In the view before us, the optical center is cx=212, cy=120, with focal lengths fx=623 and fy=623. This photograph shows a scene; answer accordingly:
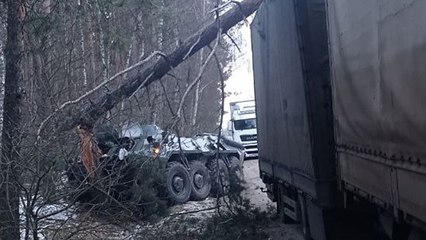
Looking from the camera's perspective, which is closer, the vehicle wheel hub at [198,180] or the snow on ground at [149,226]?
the snow on ground at [149,226]

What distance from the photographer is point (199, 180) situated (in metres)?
15.7

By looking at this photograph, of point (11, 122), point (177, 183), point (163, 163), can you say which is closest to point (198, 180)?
point (177, 183)

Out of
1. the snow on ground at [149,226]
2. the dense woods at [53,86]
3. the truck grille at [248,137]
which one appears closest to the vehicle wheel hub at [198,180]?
the dense woods at [53,86]

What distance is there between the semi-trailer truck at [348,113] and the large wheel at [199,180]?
16.6ft

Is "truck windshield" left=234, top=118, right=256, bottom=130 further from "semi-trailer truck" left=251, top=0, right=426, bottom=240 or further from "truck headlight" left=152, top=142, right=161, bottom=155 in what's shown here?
"semi-trailer truck" left=251, top=0, right=426, bottom=240

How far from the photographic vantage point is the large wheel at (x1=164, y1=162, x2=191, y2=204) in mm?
13953

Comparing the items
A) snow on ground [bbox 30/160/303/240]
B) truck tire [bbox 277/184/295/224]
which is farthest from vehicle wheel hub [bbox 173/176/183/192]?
truck tire [bbox 277/184/295/224]

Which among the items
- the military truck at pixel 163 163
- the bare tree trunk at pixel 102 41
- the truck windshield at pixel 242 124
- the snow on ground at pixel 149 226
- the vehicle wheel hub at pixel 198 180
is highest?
the bare tree trunk at pixel 102 41

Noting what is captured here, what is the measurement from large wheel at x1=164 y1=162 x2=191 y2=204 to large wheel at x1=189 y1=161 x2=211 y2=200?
413 mm

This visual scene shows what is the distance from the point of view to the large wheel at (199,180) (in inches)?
606

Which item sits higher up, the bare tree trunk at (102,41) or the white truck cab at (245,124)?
the bare tree trunk at (102,41)

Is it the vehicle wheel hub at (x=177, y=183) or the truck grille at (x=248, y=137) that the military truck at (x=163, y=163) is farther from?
the truck grille at (x=248, y=137)

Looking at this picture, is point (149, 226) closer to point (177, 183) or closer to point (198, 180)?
point (177, 183)

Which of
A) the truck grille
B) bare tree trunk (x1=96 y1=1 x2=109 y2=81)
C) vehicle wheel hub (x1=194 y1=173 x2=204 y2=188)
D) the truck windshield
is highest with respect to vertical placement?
bare tree trunk (x1=96 y1=1 x2=109 y2=81)
